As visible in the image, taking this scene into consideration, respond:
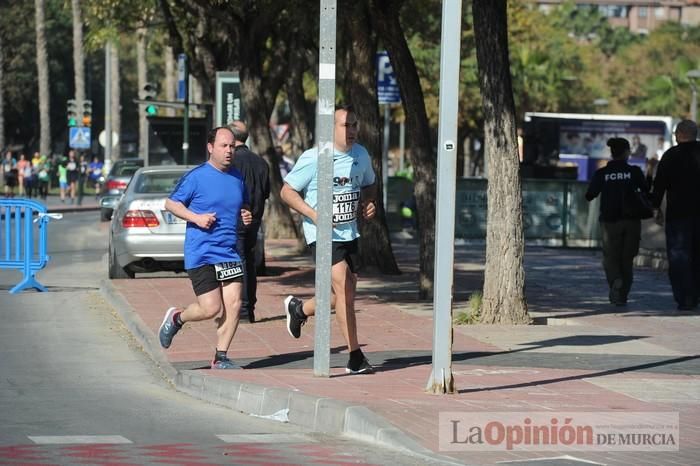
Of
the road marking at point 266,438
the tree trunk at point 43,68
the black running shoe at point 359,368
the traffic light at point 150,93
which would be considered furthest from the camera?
the tree trunk at point 43,68

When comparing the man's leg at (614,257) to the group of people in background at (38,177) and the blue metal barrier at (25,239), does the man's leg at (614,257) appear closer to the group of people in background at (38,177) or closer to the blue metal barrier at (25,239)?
the blue metal barrier at (25,239)

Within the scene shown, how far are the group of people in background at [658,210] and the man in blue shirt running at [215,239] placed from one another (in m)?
6.20

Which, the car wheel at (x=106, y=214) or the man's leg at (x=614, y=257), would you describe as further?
the car wheel at (x=106, y=214)

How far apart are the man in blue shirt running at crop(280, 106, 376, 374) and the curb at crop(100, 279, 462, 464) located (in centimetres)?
100

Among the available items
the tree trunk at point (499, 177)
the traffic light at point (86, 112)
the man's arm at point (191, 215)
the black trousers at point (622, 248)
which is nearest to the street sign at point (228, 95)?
the black trousers at point (622, 248)

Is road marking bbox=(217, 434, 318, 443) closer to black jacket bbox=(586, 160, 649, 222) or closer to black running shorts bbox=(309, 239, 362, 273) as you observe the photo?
black running shorts bbox=(309, 239, 362, 273)

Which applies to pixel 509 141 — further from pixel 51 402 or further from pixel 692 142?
pixel 51 402

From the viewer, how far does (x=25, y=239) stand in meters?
17.4

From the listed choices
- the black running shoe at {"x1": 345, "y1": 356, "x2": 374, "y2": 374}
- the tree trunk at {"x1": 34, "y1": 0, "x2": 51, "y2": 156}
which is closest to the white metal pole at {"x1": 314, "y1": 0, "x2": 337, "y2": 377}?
the black running shoe at {"x1": 345, "y1": 356, "x2": 374, "y2": 374}

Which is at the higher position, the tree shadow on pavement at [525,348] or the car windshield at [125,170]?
the car windshield at [125,170]

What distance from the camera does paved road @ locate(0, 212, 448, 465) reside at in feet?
25.0

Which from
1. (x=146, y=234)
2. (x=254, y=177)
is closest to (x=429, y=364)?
(x=254, y=177)

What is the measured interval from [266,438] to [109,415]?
50.2 inches

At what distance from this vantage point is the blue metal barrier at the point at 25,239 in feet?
56.4
